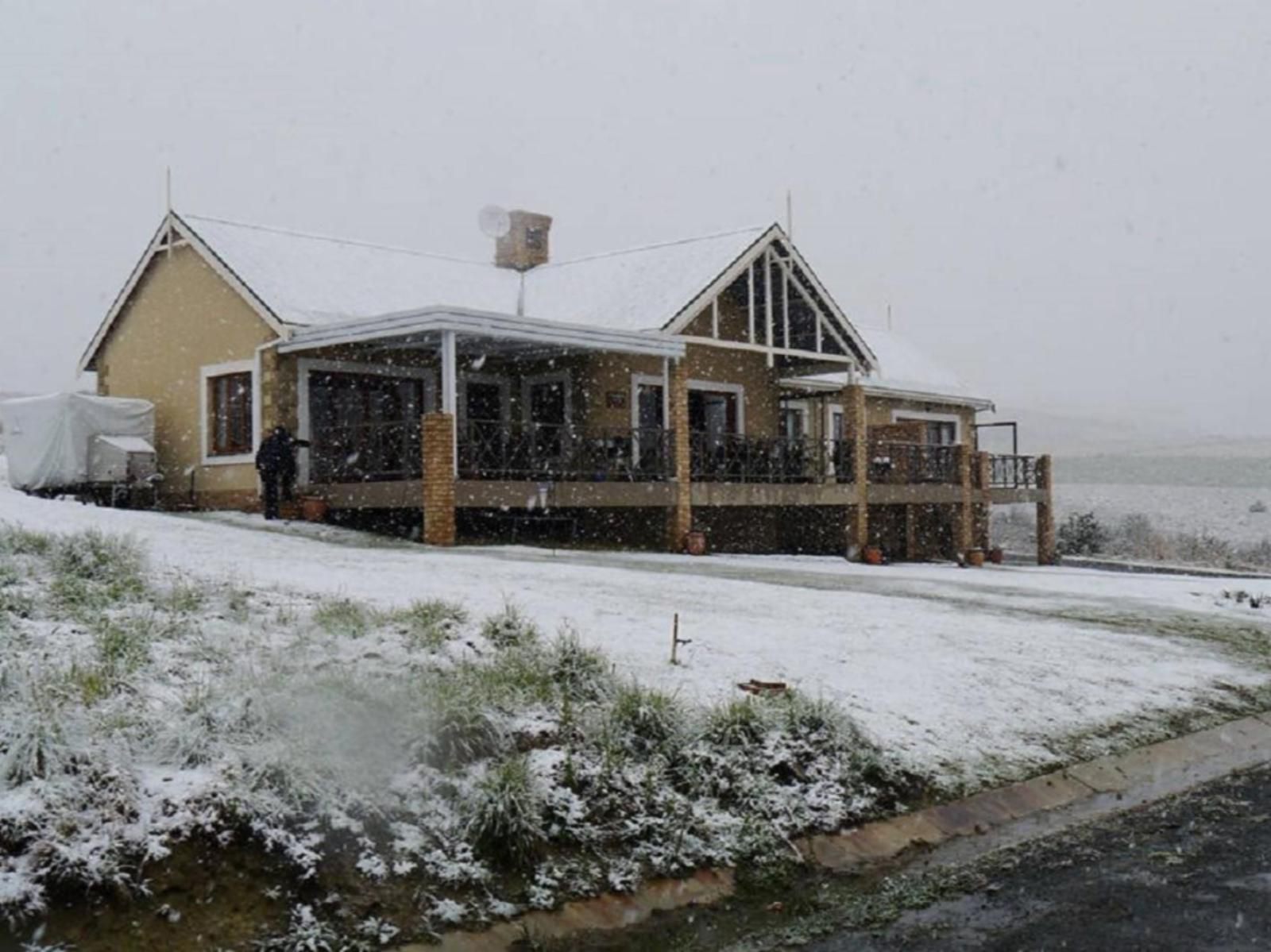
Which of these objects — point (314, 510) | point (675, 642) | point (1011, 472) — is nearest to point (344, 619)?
point (675, 642)

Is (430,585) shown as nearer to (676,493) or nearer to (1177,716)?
(1177,716)

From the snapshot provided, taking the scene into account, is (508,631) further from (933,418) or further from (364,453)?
(933,418)

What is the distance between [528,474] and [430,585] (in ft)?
29.6

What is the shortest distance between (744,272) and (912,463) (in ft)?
21.2

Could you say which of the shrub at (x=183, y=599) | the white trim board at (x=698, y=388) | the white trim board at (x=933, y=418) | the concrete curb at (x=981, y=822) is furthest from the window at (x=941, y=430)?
the shrub at (x=183, y=599)

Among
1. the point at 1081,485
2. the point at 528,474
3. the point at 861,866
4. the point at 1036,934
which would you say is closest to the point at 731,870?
the point at 861,866

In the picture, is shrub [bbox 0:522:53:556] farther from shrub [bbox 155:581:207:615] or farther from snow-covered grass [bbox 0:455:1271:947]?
shrub [bbox 155:581:207:615]

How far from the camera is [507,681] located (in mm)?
7199

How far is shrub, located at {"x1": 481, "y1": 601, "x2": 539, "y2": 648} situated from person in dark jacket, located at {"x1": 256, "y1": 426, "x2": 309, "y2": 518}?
38.1ft

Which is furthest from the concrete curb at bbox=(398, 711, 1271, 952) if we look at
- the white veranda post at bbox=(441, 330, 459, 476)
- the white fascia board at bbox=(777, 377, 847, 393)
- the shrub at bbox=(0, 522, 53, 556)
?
the white fascia board at bbox=(777, 377, 847, 393)

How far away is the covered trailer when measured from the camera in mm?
21797

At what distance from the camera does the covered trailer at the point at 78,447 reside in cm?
2180

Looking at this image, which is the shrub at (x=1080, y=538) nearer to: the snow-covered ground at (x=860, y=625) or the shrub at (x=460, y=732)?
the snow-covered ground at (x=860, y=625)

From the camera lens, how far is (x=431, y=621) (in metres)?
8.52
